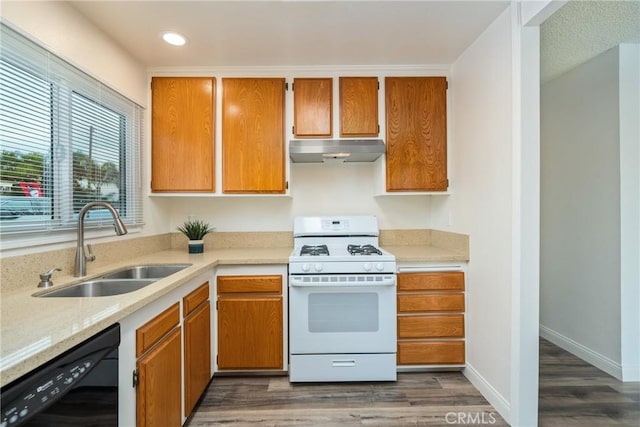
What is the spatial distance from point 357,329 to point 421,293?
1.82 feet

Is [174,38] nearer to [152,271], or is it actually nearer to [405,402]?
[152,271]

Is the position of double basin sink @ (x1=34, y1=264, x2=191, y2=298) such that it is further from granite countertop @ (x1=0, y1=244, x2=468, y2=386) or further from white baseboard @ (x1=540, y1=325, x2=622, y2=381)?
white baseboard @ (x1=540, y1=325, x2=622, y2=381)

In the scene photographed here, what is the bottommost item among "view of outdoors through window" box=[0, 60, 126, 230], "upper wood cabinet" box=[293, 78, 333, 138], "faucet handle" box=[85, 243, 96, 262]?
"faucet handle" box=[85, 243, 96, 262]

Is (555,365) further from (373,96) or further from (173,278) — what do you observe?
(173,278)

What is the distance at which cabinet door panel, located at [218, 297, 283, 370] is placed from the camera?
218 cm

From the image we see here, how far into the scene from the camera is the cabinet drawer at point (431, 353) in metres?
2.22

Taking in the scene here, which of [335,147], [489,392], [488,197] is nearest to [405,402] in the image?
[489,392]

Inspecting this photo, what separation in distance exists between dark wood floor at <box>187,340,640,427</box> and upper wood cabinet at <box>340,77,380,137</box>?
76.0 inches

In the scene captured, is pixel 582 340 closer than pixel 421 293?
No

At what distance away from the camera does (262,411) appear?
1877 millimetres

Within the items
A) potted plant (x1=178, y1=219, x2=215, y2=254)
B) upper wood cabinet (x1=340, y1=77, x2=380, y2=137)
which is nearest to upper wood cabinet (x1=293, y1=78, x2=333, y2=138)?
upper wood cabinet (x1=340, y1=77, x2=380, y2=137)

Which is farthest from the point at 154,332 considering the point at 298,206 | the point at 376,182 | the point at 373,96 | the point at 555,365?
the point at 555,365

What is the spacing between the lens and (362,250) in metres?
2.34

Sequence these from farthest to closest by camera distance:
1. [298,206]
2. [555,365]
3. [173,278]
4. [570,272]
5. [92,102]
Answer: [298,206]
[570,272]
[555,365]
[92,102]
[173,278]
